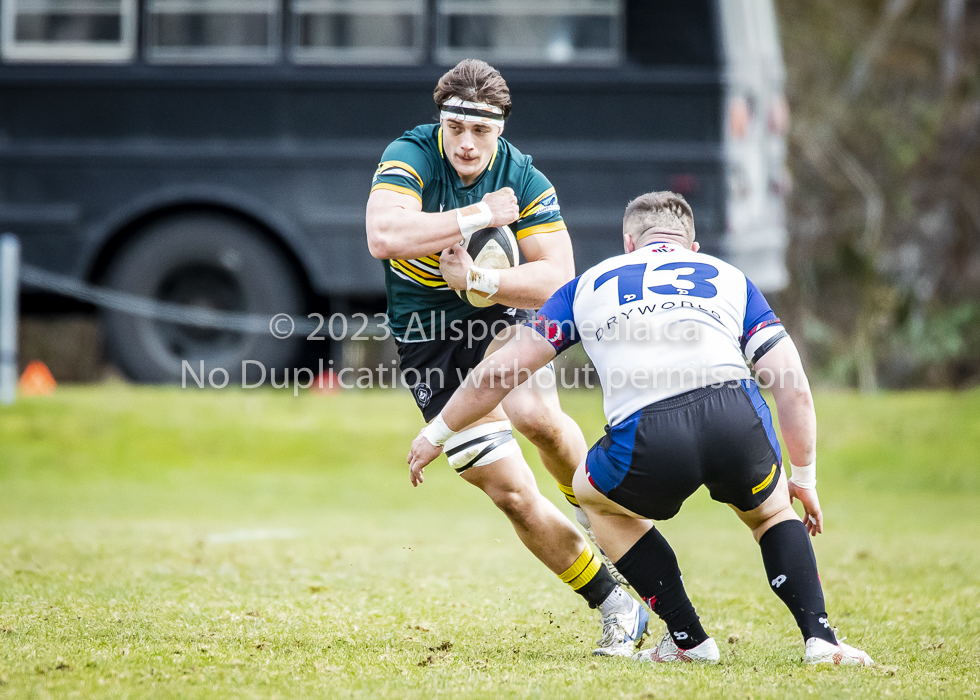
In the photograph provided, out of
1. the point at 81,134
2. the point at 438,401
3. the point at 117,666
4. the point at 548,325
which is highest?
the point at 81,134

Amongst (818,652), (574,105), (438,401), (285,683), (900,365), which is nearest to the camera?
(285,683)

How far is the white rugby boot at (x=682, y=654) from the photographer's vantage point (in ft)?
12.6

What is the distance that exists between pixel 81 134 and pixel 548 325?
840 cm

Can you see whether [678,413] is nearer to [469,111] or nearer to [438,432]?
[438,432]

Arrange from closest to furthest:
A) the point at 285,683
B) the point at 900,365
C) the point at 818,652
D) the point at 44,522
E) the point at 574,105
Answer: the point at 285,683 → the point at 818,652 → the point at 44,522 → the point at 574,105 → the point at 900,365

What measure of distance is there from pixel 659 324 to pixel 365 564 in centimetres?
317

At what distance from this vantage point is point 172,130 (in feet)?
36.0

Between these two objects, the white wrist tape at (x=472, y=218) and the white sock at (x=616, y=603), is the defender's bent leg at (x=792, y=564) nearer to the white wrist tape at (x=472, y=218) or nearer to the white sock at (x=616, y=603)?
the white sock at (x=616, y=603)

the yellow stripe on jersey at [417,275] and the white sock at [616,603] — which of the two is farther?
the yellow stripe on jersey at [417,275]

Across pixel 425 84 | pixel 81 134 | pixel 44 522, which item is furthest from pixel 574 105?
pixel 44 522

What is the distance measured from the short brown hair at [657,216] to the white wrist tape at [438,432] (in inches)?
36.9

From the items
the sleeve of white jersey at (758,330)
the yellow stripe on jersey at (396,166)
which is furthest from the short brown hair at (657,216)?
the yellow stripe on jersey at (396,166)

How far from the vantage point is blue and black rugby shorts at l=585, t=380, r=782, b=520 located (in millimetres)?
3590

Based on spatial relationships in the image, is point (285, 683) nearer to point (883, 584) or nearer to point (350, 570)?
point (350, 570)
